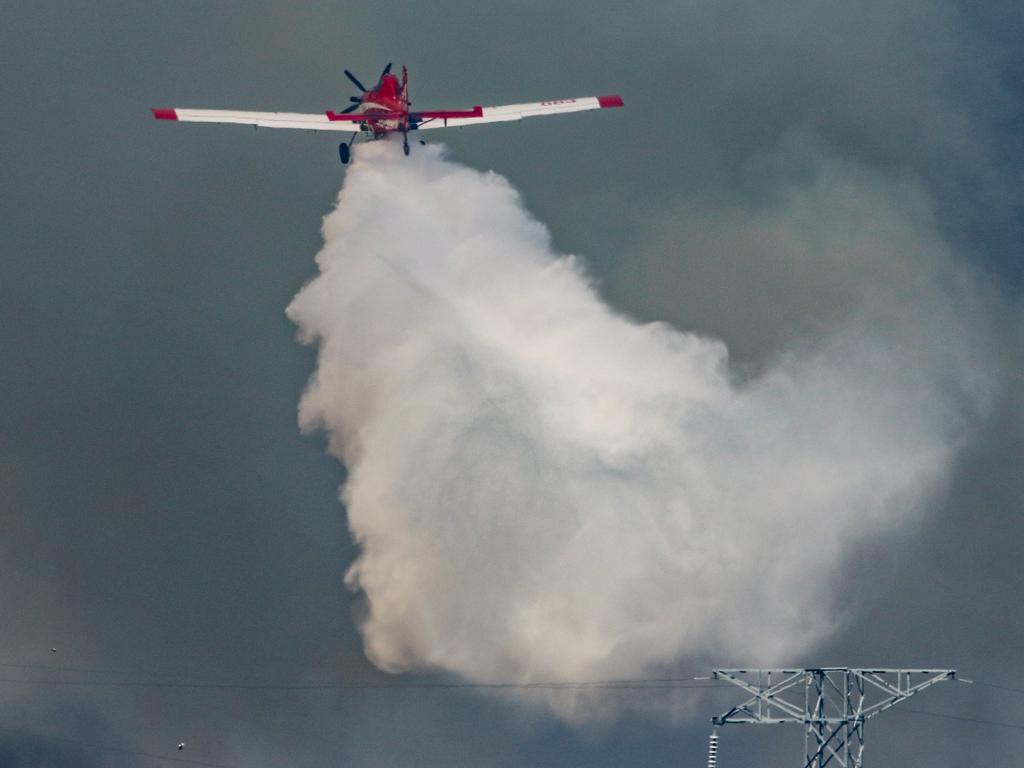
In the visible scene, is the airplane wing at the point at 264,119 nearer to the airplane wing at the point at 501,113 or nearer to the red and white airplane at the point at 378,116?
the red and white airplane at the point at 378,116

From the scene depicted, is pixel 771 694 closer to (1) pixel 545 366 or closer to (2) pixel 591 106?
(1) pixel 545 366

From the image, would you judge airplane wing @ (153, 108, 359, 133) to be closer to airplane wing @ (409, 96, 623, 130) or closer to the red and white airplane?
the red and white airplane

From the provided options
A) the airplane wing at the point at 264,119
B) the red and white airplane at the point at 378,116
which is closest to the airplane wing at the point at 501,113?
the red and white airplane at the point at 378,116

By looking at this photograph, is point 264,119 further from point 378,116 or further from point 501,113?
point 501,113

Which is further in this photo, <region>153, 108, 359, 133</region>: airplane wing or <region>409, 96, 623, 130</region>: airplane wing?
<region>153, 108, 359, 133</region>: airplane wing

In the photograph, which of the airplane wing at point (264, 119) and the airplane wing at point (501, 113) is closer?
the airplane wing at point (501, 113)

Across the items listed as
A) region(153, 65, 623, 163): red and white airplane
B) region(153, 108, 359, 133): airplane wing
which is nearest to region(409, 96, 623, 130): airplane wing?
region(153, 65, 623, 163): red and white airplane

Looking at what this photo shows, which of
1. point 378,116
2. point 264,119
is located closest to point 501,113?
point 378,116
